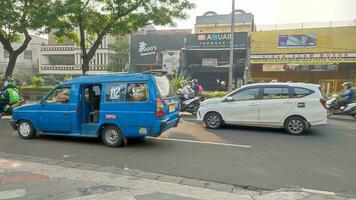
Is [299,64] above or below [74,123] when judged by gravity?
above

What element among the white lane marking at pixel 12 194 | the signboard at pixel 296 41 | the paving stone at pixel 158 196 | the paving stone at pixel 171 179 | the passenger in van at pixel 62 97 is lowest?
the white lane marking at pixel 12 194

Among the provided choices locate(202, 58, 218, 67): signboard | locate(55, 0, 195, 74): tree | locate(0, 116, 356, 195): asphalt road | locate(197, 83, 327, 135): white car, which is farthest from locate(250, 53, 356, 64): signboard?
locate(197, 83, 327, 135): white car

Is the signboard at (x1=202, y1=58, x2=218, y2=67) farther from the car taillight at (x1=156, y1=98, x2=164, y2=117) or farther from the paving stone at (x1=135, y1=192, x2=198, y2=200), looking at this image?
the paving stone at (x1=135, y1=192, x2=198, y2=200)

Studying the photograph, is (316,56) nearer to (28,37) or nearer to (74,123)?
(28,37)

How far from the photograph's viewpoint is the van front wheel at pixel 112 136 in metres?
7.90

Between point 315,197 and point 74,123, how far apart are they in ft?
19.5

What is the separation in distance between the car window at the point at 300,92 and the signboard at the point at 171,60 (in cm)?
2189

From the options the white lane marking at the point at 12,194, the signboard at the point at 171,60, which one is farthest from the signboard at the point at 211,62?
the white lane marking at the point at 12,194

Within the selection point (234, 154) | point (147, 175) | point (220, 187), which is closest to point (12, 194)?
point (147, 175)

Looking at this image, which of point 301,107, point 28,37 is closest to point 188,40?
point 28,37

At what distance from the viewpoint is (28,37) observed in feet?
57.7

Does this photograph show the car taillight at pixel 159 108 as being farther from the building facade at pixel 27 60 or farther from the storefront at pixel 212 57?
the building facade at pixel 27 60

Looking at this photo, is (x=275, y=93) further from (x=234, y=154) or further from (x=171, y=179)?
(x=171, y=179)

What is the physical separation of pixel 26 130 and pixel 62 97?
1.59 metres
